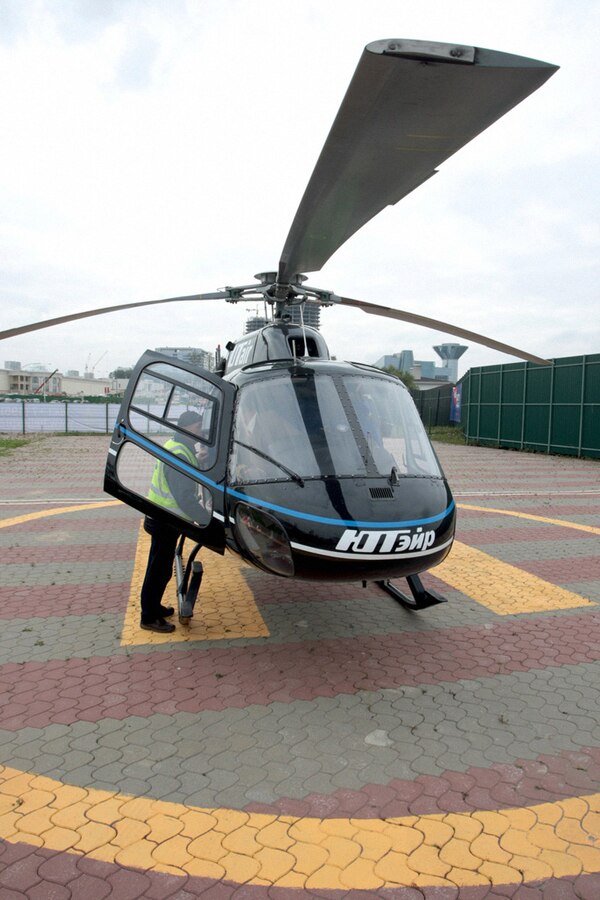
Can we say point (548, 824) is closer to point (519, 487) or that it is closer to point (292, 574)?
point (292, 574)

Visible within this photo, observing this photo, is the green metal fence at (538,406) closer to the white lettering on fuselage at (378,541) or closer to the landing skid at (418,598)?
the landing skid at (418,598)

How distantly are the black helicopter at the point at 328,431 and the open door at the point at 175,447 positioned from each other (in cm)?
1

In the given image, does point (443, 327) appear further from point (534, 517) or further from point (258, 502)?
point (534, 517)

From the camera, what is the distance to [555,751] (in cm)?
346

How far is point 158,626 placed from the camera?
16.8 ft

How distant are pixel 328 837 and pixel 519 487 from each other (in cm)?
1219

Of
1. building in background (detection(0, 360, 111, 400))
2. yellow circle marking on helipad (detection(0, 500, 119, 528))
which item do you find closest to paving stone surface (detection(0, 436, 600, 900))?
yellow circle marking on helipad (detection(0, 500, 119, 528))

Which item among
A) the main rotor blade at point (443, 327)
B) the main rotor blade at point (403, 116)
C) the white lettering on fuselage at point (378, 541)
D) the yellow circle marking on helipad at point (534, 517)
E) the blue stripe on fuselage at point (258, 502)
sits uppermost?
Answer: the main rotor blade at point (403, 116)

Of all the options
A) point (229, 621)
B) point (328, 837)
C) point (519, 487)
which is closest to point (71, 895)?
point (328, 837)

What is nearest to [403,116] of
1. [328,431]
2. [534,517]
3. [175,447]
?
[328,431]

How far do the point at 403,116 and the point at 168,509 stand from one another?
10.2 ft

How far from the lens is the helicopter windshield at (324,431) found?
14.4 ft

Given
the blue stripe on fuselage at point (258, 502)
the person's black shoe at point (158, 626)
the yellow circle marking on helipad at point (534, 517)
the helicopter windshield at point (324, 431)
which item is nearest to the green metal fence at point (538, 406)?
the yellow circle marking on helipad at point (534, 517)

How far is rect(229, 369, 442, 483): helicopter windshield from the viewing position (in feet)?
14.4
